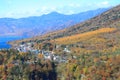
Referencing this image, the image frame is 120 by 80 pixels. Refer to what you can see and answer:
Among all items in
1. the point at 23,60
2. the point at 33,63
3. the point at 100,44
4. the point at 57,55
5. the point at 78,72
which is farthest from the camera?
the point at 100,44

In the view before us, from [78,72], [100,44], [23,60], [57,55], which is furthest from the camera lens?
[100,44]

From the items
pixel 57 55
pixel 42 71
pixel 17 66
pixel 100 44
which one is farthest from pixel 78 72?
pixel 100 44

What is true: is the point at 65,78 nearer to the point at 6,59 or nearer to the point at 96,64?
the point at 96,64

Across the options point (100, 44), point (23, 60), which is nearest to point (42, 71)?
point (23, 60)

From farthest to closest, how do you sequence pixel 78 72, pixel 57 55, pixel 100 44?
pixel 100 44 < pixel 57 55 < pixel 78 72

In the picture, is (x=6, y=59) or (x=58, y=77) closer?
(x=58, y=77)

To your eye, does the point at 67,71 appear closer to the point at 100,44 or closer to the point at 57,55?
the point at 57,55

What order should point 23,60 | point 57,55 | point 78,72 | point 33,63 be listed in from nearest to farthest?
1. point 78,72
2. point 33,63
3. point 23,60
4. point 57,55

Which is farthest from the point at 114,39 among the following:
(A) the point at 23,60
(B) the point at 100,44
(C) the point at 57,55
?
(A) the point at 23,60

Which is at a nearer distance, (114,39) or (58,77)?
(58,77)
